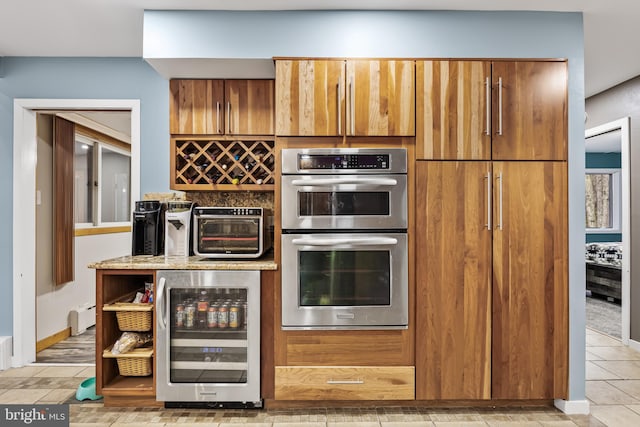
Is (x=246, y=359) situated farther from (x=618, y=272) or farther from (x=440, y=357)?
(x=618, y=272)

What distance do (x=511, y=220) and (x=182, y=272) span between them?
Result: 206 cm

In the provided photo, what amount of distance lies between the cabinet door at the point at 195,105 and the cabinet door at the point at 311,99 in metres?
0.63

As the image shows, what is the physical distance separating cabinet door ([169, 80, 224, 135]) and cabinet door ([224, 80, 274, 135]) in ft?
0.21

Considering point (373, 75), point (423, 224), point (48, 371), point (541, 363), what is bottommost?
point (48, 371)

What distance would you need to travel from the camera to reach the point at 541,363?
2602 mm

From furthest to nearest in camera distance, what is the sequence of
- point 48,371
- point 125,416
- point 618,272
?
point 618,272 < point 48,371 < point 125,416

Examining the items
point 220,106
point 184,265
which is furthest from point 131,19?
point 184,265

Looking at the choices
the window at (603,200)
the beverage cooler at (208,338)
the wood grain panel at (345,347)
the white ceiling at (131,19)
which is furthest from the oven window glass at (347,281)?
the window at (603,200)

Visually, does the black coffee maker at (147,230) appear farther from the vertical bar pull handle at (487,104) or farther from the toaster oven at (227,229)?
the vertical bar pull handle at (487,104)

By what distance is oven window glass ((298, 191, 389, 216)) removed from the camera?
8.47 feet

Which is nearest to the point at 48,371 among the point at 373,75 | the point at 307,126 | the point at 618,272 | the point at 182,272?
the point at 182,272

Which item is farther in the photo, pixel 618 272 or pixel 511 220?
pixel 618 272

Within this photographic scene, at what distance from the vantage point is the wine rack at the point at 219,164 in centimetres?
304

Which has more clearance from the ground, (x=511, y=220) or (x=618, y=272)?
(x=511, y=220)
